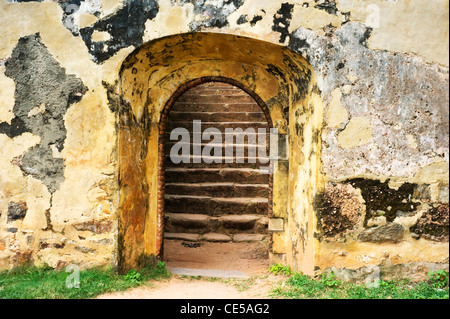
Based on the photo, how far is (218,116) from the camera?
790cm

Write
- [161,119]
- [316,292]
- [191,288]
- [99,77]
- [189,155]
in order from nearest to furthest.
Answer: [316,292] → [99,77] → [191,288] → [161,119] → [189,155]

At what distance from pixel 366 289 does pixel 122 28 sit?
3.32 m

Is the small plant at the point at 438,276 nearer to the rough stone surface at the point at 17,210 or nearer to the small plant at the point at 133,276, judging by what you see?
the small plant at the point at 133,276

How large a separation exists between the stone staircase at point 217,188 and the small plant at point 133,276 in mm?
2318

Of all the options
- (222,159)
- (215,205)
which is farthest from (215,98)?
(215,205)

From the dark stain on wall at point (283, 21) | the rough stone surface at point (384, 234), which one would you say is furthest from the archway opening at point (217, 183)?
the dark stain on wall at point (283, 21)

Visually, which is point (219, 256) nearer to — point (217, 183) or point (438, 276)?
point (217, 183)

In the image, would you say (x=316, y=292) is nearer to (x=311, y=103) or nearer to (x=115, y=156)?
(x=311, y=103)

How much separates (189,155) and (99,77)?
3.71 meters

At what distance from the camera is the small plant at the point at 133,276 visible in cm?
389

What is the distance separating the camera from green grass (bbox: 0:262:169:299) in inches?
136

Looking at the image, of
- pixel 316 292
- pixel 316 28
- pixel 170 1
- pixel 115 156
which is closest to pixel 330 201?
pixel 316 292

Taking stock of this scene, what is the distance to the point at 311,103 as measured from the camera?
3809 mm

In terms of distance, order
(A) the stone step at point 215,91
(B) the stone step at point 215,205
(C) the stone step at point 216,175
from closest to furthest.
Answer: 1. (B) the stone step at point 215,205
2. (C) the stone step at point 216,175
3. (A) the stone step at point 215,91
